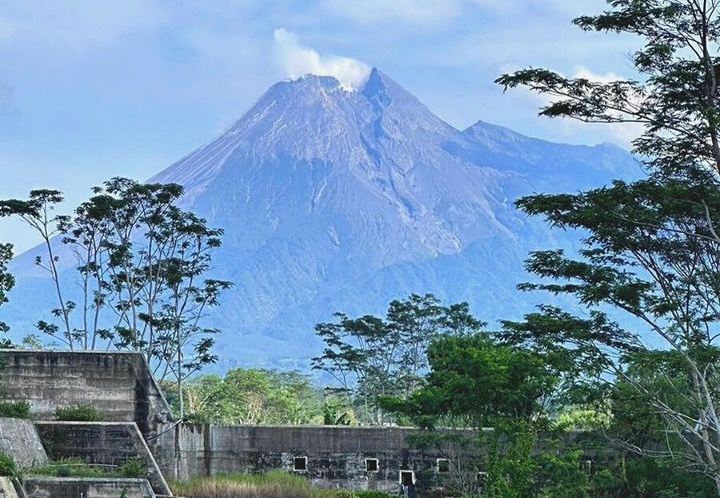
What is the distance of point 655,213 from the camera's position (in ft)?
72.1

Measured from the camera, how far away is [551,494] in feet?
92.3

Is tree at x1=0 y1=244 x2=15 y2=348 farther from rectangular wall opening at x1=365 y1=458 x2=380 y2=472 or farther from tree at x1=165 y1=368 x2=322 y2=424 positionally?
tree at x1=165 y1=368 x2=322 y2=424

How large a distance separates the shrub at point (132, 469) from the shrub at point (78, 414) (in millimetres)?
2300

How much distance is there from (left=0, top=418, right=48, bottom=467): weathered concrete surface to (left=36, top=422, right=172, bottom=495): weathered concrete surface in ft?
2.36

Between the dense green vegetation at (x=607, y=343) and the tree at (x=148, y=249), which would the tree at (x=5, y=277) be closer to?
the dense green vegetation at (x=607, y=343)

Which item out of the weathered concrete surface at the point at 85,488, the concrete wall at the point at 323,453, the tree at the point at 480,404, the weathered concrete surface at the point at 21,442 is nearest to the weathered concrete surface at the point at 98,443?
the weathered concrete surface at the point at 21,442

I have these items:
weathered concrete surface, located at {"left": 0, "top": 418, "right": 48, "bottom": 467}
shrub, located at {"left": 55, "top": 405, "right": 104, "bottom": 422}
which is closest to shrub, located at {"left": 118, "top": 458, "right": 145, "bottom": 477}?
weathered concrete surface, located at {"left": 0, "top": 418, "right": 48, "bottom": 467}

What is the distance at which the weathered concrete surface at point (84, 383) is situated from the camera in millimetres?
30047

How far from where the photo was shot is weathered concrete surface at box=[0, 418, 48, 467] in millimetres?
25266

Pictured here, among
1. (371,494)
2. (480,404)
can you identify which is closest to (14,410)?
(371,494)

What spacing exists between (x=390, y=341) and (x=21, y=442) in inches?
1897

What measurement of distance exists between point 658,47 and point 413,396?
15311 mm

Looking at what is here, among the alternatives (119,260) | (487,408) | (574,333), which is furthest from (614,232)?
(119,260)

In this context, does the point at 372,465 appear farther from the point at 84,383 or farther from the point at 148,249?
the point at 148,249
